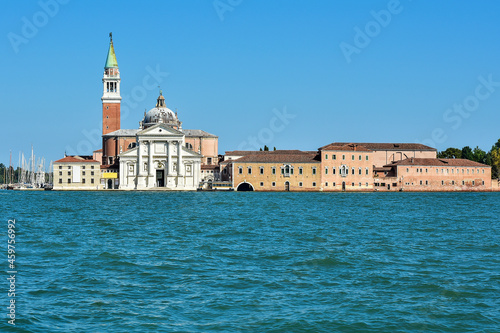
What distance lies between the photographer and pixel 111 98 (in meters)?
82.1

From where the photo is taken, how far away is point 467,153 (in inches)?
3524

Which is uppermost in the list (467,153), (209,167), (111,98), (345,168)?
(111,98)

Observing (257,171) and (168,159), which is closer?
(257,171)

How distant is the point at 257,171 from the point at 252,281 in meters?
57.0

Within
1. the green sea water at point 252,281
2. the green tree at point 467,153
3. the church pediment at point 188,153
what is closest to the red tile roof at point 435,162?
the green tree at point 467,153

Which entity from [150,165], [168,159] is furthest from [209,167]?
[150,165]

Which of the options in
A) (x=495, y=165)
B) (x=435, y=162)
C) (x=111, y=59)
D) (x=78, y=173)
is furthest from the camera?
(x=111, y=59)

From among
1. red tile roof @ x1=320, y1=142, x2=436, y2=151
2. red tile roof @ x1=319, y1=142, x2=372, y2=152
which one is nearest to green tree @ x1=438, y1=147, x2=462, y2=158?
red tile roof @ x1=320, y1=142, x2=436, y2=151

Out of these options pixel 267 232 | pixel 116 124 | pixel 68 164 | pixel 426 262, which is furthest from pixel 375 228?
pixel 116 124

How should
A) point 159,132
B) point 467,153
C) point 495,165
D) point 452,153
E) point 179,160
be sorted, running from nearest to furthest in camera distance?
point 179,160
point 159,132
point 495,165
point 452,153
point 467,153

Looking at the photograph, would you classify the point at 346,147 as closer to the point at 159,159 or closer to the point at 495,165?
the point at 159,159

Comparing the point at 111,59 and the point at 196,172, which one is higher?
the point at 111,59

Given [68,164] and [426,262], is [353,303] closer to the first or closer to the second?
[426,262]

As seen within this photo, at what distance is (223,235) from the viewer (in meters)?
20.3
